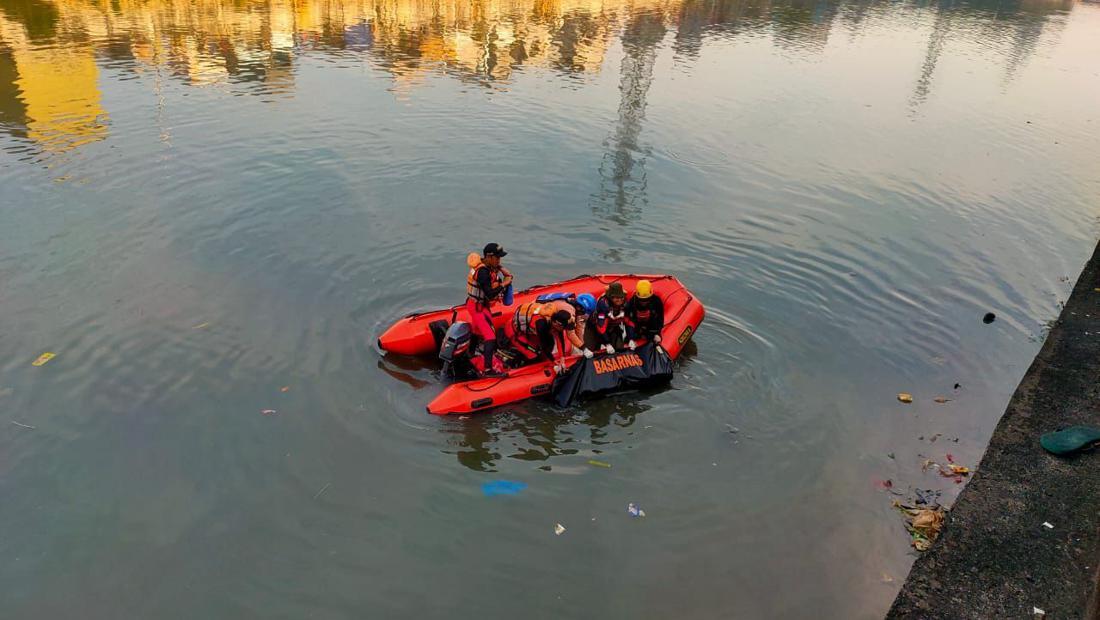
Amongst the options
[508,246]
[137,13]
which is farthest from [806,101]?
[137,13]

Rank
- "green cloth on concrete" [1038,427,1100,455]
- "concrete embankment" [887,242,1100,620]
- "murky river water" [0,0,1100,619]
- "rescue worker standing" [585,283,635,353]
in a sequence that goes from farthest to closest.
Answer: "rescue worker standing" [585,283,635,353] → "green cloth on concrete" [1038,427,1100,455] → "murky river water" [0,0,1100,619] → "concrete embankment" [887,242,1100,620]

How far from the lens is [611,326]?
30.7ft

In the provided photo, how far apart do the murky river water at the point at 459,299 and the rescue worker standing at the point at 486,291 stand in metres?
0.95

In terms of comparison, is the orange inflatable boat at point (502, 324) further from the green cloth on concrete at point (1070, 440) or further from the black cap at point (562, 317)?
the green cloth on concrete at point (1070, 440)

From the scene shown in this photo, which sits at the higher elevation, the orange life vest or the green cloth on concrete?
the orange life vest

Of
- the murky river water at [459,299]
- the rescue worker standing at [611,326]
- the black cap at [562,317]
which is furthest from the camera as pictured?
the rescue worker standing at [611,326]

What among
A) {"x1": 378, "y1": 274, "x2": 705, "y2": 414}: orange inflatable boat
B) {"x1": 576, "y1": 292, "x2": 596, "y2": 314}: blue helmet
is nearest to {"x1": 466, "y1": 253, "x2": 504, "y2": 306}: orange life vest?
{"x1": 378, "y1": 274, "x2": 705, "y2": 414}: orange inflatable boat

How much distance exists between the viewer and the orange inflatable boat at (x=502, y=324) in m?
8.57

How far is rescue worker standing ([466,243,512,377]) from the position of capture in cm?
888

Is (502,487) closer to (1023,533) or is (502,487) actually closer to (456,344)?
(456,344)

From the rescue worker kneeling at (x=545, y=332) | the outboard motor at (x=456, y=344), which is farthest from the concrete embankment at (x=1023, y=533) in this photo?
the outboard motor at (x=456, y=344)

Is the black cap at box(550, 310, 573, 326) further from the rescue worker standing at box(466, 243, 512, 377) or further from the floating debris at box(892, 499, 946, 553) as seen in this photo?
the floating debris at box(892, 499, 946, 553)

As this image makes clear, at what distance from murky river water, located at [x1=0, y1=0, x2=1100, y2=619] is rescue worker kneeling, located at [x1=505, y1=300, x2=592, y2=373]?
0.72 m

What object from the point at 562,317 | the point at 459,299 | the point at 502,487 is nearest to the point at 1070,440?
the point at 562,317
